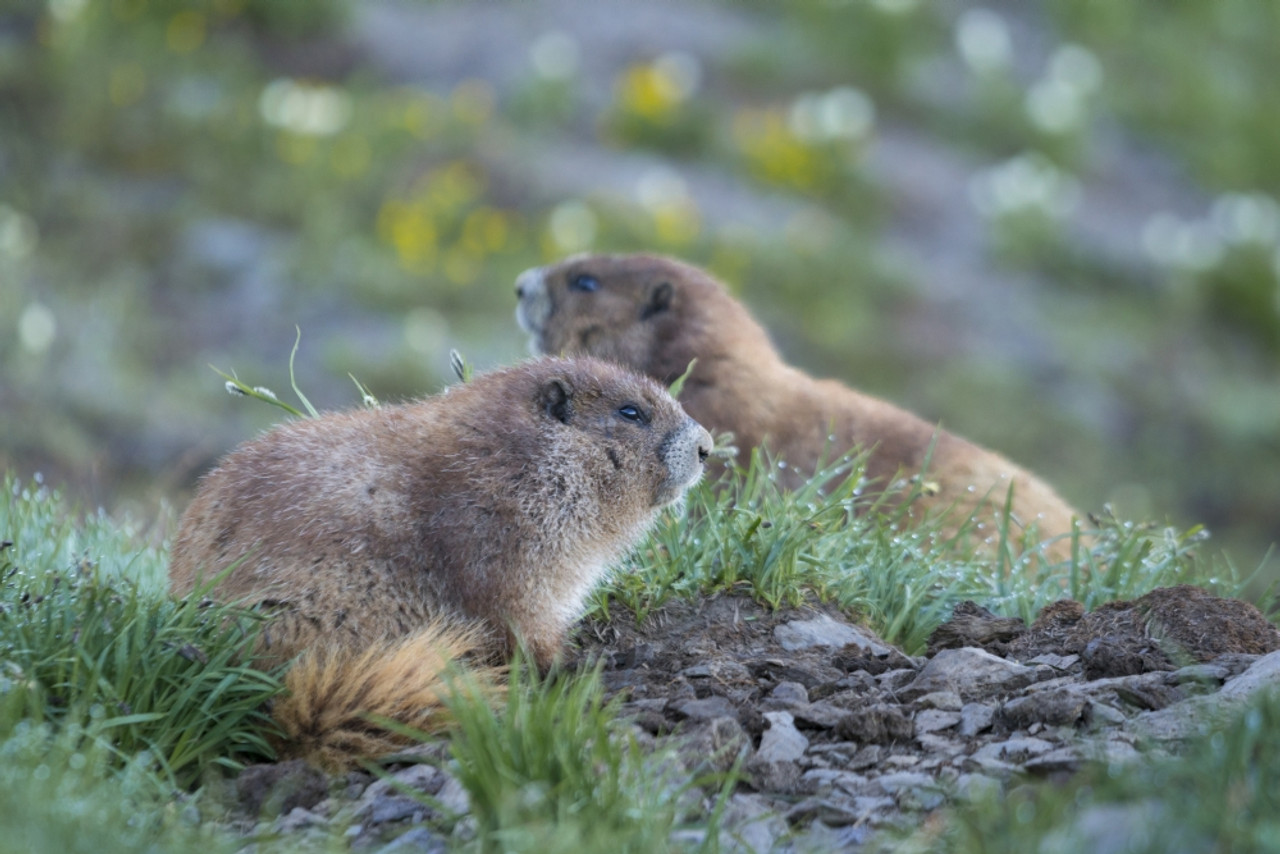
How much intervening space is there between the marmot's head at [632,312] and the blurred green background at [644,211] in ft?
12.2

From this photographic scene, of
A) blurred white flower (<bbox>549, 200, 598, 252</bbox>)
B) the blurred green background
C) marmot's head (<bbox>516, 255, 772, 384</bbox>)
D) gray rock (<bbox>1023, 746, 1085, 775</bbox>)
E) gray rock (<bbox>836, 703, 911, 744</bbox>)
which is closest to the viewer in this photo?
gray rock (<bbox>1023, 746, 1085, 775</bbox>)

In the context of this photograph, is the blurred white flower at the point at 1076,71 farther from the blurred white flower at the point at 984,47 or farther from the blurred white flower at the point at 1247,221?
the blurred white flower at the point at 1247,221

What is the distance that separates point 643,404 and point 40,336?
6212 mm

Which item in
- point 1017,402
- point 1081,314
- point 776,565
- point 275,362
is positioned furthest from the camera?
point 1081,314

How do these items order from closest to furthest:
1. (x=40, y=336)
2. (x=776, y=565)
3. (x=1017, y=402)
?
(x=776, y=565)
(x=40, y=336)
(x=1017, y=402)

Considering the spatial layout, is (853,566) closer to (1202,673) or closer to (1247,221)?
(1202,673)

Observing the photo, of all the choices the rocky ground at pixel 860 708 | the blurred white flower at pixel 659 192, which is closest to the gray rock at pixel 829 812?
the rocky ground at pixel 860 708

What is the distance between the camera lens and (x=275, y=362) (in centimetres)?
1120

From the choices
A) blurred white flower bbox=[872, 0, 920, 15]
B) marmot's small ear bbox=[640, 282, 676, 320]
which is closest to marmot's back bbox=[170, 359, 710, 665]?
marmot's small ear bbox=[640, 282, 676, 320]

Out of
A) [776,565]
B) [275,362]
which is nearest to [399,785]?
[776,565]

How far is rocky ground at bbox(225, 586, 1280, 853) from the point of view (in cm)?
328

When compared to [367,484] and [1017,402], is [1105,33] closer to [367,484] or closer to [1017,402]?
[1017,402]

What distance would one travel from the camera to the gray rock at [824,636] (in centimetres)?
429

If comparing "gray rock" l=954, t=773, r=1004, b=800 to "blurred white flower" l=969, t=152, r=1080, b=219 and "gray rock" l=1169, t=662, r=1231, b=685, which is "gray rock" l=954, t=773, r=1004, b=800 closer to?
"gray rock" l=1169, t=662, r=1231, b=685
